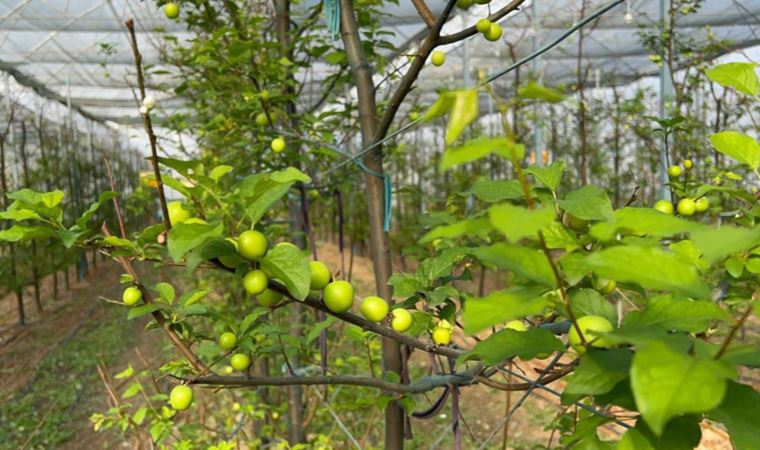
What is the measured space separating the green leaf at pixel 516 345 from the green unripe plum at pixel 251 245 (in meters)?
0.24

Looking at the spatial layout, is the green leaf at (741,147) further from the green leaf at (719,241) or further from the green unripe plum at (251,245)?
the green unripe plum at (251,245)

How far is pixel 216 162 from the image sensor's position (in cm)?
178

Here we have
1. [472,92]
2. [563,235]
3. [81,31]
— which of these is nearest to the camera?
[472,92]

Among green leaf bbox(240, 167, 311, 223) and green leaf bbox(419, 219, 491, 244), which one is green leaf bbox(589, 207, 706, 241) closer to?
green leaf bbox(419, 219, 491, 244)

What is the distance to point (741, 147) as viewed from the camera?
21.4 inches

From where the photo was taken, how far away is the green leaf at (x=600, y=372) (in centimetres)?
35

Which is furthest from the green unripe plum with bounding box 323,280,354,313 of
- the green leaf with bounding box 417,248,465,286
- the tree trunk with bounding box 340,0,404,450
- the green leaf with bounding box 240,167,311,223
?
the tree trunk with bounding box 340,0,404,450

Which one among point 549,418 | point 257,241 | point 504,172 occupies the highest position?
point 257,241

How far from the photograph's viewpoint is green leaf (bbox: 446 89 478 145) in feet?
0.93

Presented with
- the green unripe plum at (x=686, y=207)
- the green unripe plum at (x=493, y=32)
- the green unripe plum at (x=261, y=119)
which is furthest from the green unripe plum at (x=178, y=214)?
the green unripe plum at (x=261, y=119)

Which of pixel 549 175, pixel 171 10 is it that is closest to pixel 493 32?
pixel 549 175

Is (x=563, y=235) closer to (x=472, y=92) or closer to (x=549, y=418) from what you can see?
(x=472, y=92)

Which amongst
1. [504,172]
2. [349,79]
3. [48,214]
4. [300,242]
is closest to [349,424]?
[300,242]

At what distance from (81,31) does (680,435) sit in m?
10.6
